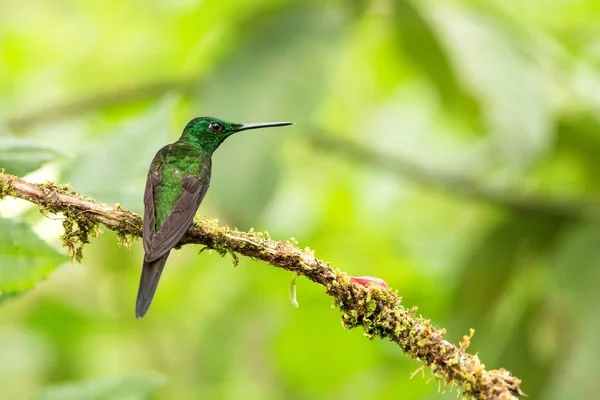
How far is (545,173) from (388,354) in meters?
1.34

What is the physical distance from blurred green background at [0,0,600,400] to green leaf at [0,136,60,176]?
2.05 feet

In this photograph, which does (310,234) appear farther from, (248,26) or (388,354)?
(248,26)

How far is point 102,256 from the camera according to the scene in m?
4.52

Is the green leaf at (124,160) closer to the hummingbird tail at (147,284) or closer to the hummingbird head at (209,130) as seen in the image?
the hummingbird head at (209,130)

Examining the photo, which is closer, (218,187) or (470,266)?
(218,187)

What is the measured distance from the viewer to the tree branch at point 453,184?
14.0ft

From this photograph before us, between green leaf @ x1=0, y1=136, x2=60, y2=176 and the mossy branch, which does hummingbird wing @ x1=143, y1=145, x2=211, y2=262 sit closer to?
the mossy branch

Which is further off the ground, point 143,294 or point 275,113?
point 275,113

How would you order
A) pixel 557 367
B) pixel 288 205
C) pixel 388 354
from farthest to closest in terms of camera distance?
1. pixel 288 205
2. pixel 388 354
3. pixel 557 367

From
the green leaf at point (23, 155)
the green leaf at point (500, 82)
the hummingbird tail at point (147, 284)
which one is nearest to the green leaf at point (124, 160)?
the green leaf at point (23, 155)

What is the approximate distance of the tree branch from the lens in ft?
14.0

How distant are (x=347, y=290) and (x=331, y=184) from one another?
12.9 feet

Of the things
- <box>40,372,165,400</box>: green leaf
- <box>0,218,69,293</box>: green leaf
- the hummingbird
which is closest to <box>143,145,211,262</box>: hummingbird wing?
the hummingbird

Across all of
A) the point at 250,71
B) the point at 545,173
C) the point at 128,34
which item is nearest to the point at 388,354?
the point at 545,173
